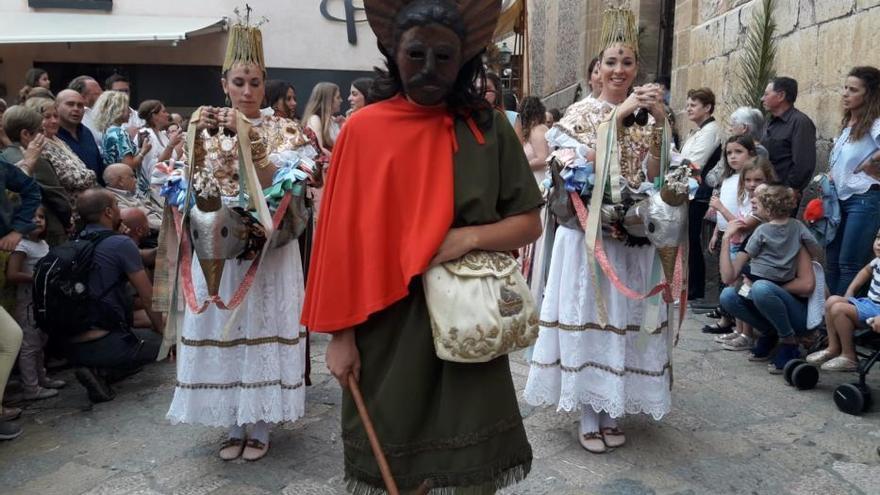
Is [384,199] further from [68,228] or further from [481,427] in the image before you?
[68,228]

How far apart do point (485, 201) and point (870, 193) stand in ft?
15.1

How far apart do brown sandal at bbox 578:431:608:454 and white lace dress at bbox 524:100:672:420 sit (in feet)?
0.57

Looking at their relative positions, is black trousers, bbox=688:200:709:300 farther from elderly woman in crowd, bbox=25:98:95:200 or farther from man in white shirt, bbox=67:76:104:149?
man in white shirt, bbox=67:76:104:149

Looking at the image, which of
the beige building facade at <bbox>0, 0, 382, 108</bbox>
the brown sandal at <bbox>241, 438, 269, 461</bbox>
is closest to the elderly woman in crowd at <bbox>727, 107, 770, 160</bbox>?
the brown sandal at <bbox>241, 438, 269, 461</bbox>

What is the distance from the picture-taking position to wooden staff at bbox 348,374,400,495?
2299mm

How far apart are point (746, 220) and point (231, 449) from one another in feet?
13.9

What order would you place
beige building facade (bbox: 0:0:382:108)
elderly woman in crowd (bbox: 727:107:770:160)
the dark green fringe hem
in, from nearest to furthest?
the dark green fringe hem
elderly woman in crowd (bbox: 727:107:770:160)
beige building facade (bbox: 0:0:382:108)

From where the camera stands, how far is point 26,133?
217 inches

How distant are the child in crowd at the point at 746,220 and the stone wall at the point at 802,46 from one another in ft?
3.64

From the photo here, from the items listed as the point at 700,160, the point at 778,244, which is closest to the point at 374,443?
the point at 778,244

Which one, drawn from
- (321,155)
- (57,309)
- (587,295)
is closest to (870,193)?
(587,295)

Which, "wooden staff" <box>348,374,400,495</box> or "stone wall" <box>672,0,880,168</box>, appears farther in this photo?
"stone wall" <box>672,0,880,168</box>

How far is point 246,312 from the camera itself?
404cm

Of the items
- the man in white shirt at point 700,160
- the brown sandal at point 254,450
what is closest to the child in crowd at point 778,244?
the man in white shirt at point 700,160
